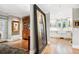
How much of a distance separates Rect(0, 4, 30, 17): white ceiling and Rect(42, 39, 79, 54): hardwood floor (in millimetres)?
637

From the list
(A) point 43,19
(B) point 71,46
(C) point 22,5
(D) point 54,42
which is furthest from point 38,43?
(C) point 22,5

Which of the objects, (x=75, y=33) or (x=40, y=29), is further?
(x=40, y=29)

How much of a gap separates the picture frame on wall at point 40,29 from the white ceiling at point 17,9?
0.15m

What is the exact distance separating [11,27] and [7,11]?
0.89 ft

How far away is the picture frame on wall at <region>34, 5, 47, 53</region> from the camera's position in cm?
188

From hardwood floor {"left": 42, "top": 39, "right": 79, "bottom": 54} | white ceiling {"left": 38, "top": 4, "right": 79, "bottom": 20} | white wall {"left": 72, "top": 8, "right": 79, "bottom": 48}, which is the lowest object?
hardwood floor {"left": 42, "top": 39, "right": 79, "bottom": 54}

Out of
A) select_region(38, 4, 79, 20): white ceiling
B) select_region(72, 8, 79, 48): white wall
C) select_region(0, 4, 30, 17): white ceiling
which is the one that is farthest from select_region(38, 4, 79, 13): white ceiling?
select_region(0, 4, 30, 17): white ceiling

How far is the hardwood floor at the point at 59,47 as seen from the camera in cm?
185

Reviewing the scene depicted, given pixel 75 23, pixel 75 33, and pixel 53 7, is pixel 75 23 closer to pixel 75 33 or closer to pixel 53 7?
pixel 75 33

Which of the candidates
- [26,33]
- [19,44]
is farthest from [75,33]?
[19,44]

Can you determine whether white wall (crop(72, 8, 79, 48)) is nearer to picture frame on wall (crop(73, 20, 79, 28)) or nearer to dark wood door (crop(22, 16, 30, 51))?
picture frame on wall (crop(73, 20, 79, 28))

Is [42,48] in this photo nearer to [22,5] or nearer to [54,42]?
[54,42]

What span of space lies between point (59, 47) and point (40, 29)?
17.4 inches

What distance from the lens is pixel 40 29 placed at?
194cm
